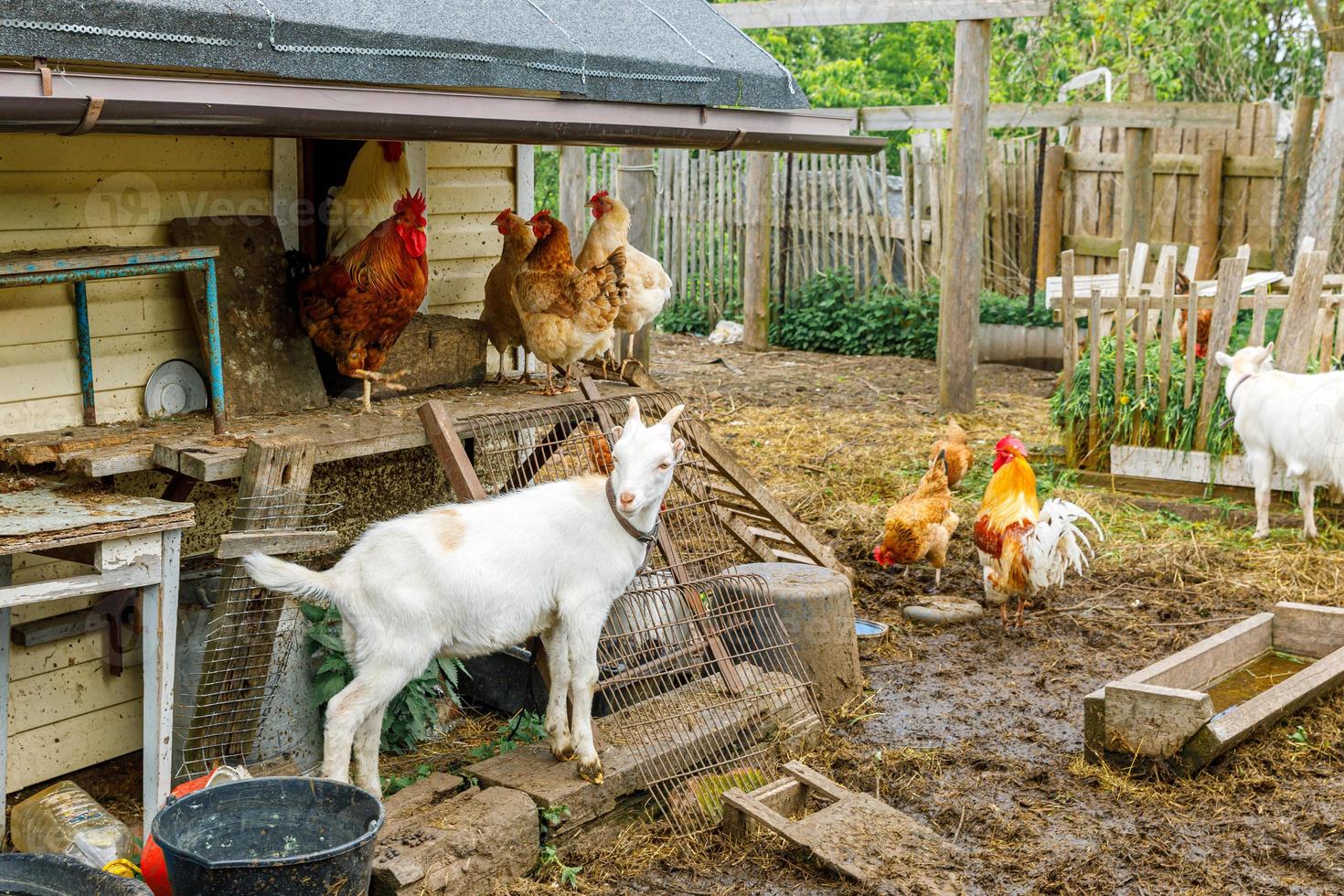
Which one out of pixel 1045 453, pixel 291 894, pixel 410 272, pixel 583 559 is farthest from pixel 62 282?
pixel 1045 453

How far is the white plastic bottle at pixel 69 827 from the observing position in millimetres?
4266

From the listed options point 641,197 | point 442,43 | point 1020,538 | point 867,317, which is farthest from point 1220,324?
point 867,317

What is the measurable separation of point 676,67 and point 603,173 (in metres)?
11.6

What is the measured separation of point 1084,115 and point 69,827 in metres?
12.1

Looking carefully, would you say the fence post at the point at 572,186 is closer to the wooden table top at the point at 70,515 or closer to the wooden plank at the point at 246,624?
the wooden plank at the point at 246,624

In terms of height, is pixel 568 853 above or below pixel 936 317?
below


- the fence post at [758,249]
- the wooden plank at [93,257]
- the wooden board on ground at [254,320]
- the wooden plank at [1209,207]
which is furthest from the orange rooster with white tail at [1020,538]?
the fence post at [758,249]

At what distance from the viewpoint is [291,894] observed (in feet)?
11.5

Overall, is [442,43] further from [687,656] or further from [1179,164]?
[1179,164]

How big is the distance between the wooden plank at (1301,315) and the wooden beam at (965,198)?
279 centimetres

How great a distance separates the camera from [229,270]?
5312 millimetres

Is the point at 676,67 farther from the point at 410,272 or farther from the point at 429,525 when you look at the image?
the point at 429,525

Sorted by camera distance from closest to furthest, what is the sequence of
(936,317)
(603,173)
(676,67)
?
(676,67)
(936,317)
(603,173)

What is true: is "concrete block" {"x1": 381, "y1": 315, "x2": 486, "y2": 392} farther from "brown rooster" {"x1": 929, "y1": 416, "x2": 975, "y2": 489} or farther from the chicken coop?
"brown rooster" {"x1": 929, "y1": 416, "x2": 975, "y2": 489}
